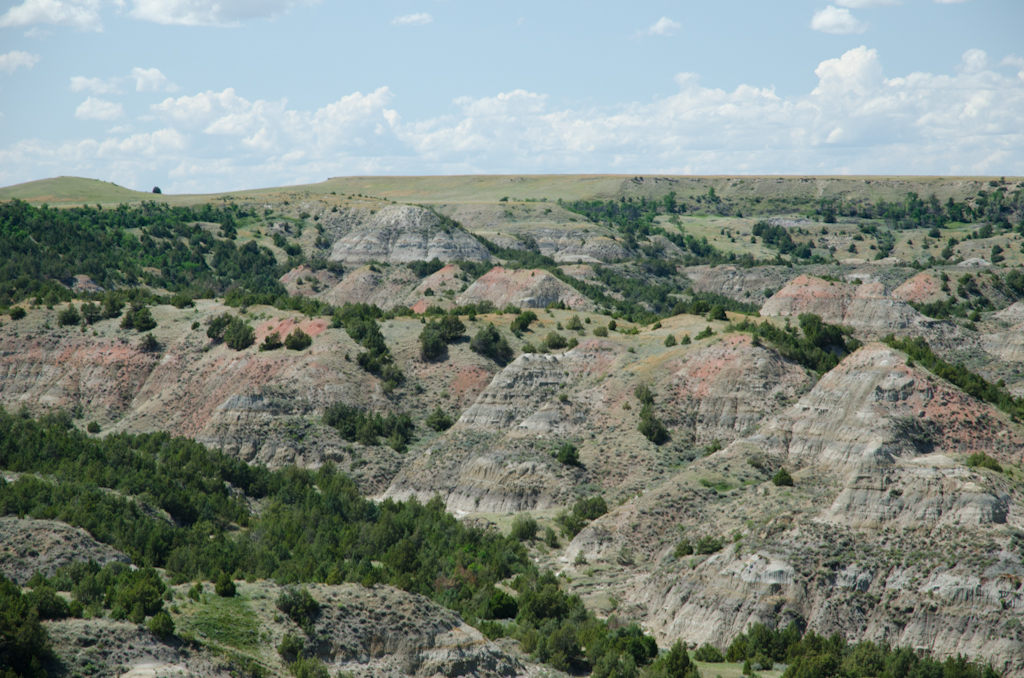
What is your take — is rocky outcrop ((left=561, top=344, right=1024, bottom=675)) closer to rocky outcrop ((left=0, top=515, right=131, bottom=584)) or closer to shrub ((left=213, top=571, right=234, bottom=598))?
shrub ((left=213, top=571, right=234, bottom=598))

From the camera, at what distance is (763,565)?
42438mm

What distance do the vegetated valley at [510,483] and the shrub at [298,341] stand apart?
30 cm

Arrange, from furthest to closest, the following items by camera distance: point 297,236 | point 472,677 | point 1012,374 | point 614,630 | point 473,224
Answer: point 473,224 → point 297,236 → point 1012,374 → point 614,630 → point 472,677

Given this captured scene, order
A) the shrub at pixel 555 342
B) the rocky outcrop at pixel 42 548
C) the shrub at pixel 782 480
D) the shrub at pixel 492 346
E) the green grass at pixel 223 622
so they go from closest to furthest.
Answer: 1. the green grass at pixel 223 622
2. the rocky outcrop at pixel 42 548
3. the shrub at pixel 782 480
4. the shrub at pixel 555 342
5. the shrub at pixel 492 346

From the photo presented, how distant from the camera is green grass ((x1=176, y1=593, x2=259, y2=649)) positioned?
1219 inches

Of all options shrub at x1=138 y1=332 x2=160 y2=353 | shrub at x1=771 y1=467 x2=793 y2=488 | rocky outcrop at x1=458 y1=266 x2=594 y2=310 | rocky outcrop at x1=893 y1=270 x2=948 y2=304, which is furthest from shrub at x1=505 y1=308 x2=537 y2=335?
rocky outcrop at x1=893 y1=270 x2=948 y2=304

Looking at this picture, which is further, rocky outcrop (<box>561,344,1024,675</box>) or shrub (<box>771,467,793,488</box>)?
shrub (<box>771,467,793,488</box>)

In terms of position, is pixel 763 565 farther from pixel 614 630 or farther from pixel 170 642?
pixel 170 642

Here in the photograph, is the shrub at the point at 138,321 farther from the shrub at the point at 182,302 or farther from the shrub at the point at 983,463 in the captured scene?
the shrub at the point at 983,463

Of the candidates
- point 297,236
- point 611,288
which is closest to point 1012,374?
point 611,288

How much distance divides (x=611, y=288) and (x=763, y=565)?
9467 centimetres

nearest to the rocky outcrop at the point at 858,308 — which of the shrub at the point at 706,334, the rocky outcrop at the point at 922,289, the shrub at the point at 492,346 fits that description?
the rocky outcrop at the point at 922,289

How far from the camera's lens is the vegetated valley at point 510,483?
3497 centimetres

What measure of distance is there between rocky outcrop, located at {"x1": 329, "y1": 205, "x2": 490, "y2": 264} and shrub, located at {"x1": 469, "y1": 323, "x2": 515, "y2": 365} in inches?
2471
